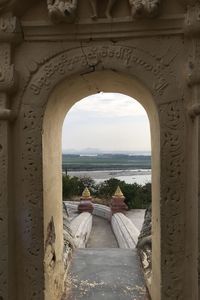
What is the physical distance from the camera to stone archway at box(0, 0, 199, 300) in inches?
94.8

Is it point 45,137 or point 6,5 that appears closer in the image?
point 6,5

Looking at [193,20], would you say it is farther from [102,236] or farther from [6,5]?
[102,236]

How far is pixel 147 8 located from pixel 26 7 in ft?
3.21

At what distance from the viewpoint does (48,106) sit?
2.56 m

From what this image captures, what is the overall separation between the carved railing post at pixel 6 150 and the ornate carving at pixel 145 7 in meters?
0.94

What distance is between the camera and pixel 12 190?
2.51 m

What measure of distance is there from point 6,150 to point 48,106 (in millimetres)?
509

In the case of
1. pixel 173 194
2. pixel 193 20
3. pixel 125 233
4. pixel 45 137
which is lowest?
pixel 125 233

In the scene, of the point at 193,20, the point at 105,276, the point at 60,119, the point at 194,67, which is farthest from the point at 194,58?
the point at 105,276

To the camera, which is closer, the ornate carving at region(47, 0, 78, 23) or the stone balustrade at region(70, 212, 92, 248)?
the ornate carving at region(47, 0, 78, 23)

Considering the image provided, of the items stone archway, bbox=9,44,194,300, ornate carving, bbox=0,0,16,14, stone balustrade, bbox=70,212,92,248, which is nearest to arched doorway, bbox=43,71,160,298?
stone archway, bbox=9,44,194,300

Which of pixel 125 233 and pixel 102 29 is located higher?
pixel 102 29

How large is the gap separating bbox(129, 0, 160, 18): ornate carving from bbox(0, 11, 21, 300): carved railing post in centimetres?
94

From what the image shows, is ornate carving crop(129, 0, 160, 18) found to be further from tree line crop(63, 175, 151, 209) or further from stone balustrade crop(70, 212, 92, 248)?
tree line crop(63, 175, 151, 209)
